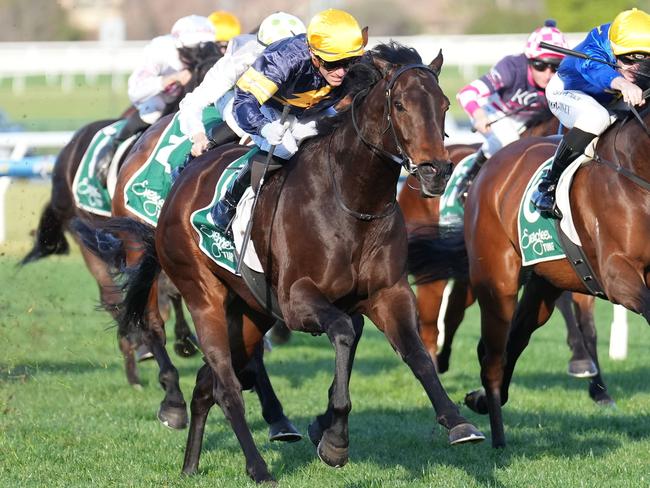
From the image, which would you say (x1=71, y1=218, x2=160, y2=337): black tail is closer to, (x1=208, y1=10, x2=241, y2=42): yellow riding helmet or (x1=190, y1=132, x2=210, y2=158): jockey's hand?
(x1=190, y1=132, x2=210, y2=158): jockey's hand

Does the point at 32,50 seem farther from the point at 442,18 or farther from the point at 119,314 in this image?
the point at 442,18

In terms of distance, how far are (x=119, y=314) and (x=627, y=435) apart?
2693mm

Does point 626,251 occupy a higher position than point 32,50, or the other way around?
point 626,251

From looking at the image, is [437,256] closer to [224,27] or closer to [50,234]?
[224,27]

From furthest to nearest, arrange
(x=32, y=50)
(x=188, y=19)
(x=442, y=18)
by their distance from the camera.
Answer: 1. (x=442, y=18)
2. (x=32, y=50)
3. (x=188, y=19)

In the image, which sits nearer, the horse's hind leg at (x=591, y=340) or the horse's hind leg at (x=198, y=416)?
A: the horse's hind leg at (x=198, y=416)

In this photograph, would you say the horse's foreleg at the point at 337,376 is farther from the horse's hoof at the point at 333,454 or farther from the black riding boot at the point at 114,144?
the black riding boot at the point at 114,144

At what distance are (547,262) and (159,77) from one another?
11.1 feet

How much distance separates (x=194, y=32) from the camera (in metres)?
8.19

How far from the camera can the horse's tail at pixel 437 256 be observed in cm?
704

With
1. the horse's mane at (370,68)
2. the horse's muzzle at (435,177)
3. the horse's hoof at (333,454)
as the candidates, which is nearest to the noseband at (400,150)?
the horse's muzzle at (435,177)

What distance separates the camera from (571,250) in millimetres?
5996

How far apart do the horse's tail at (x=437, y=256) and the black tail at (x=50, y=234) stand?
3.19 meters

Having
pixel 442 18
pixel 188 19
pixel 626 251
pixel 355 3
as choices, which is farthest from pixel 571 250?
pixel 442 18
